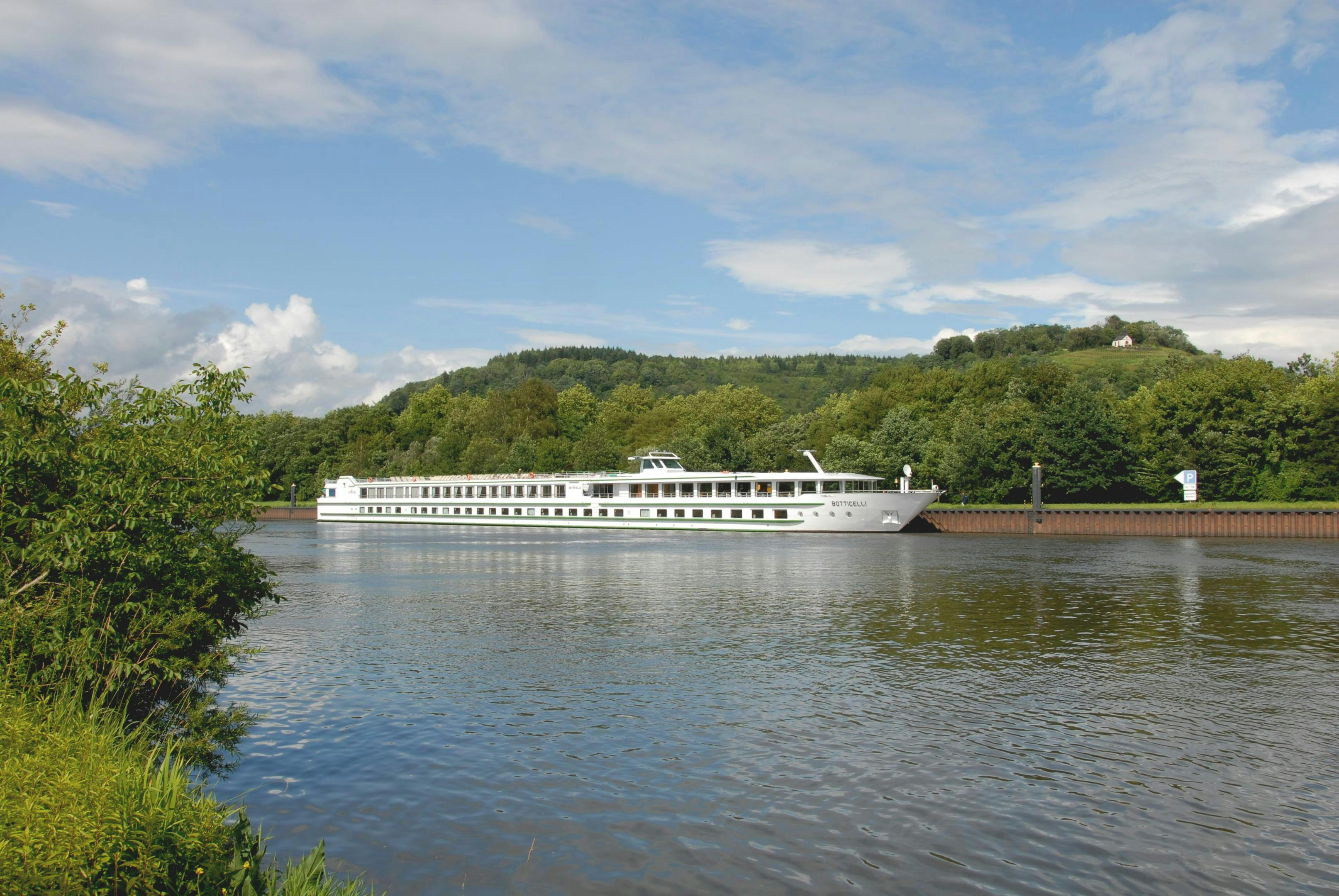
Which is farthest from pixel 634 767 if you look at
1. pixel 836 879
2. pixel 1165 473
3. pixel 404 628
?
pixel 1165 473

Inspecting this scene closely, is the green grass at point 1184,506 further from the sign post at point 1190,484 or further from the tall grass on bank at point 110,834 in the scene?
the tall grass on bank at point 110,834

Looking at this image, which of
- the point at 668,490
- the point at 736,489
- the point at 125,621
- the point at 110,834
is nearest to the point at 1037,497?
the point at 736,489

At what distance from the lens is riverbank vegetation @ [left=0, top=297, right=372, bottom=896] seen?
710 cm

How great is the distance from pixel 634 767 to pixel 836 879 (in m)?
4.01

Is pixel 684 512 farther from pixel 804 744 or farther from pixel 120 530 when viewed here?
pixel 120 530

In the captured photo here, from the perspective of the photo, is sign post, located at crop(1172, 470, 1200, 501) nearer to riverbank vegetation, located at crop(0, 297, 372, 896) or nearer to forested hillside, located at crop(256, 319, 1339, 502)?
forested hillside, located at crop(256, 319, 1339, 502)

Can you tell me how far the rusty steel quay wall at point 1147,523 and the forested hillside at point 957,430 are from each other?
6.59 meters

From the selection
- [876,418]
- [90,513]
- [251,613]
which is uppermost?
[876,418]

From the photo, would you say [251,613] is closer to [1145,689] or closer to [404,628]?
[404,628]

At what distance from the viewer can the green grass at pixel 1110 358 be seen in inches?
5620

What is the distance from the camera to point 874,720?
15367 mm

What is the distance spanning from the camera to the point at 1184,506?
7494cm

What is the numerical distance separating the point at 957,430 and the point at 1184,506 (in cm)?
1894

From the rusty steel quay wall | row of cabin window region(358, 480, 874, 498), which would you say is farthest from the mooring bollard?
row of cabin window region(358, 480, 874, 498)
